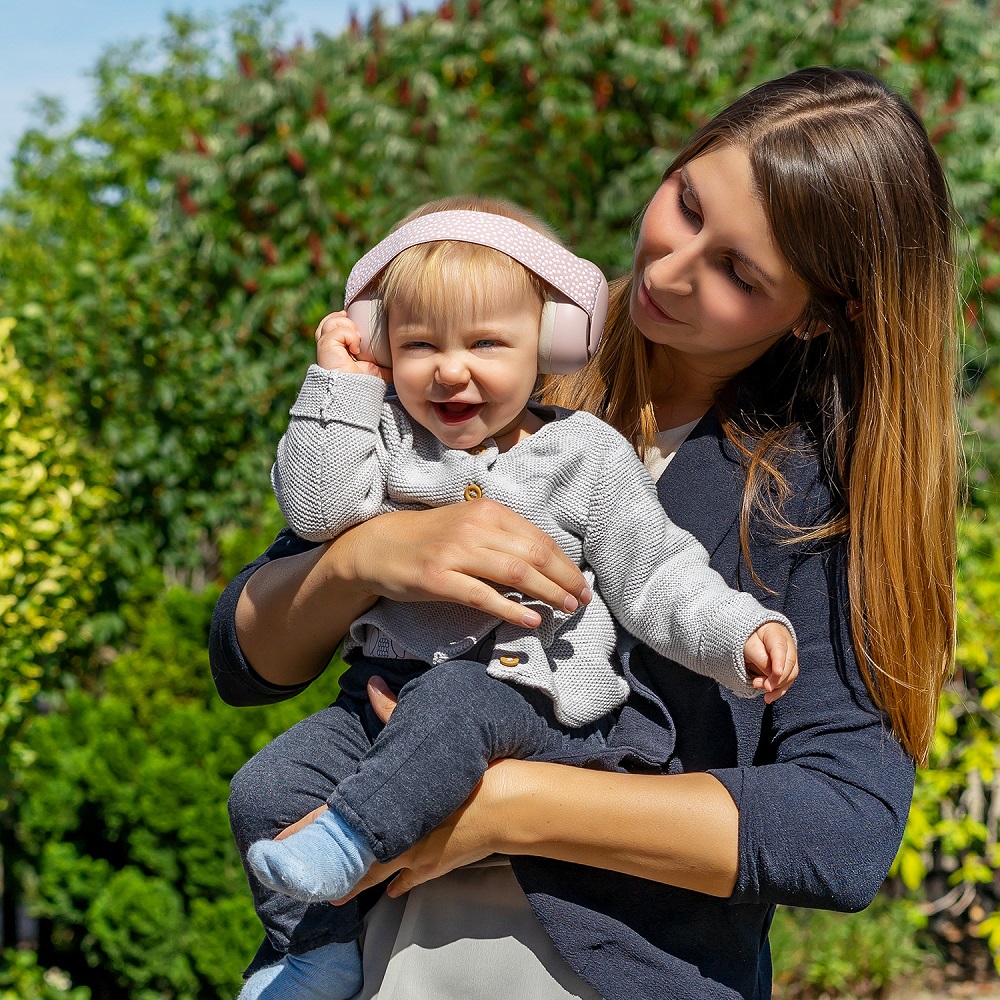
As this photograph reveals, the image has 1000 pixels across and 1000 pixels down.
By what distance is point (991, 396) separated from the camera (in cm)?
637

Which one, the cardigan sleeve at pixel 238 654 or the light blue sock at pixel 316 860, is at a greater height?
the cardigan sleeve at pixel 238 654

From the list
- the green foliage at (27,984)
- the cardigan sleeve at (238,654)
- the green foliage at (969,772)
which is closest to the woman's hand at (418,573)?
the cardigan sleeve at (238,654)

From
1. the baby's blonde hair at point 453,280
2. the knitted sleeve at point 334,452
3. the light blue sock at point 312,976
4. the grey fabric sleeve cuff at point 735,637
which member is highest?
the baby's blonde hair at point 453,280

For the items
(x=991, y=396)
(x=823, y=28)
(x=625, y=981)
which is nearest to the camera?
(x=625, y=981)

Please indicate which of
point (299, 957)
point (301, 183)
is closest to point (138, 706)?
point (301, 183)

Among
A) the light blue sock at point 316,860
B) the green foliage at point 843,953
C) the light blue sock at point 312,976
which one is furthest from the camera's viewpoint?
the green foliage at point 843,953

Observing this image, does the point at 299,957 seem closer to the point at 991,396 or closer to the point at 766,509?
the point at 766,509

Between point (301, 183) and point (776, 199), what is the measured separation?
394 cm

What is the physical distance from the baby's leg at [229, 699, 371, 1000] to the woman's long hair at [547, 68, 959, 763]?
0.70 meters

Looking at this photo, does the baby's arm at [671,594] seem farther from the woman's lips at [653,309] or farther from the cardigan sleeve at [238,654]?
the cardigan sleeve at [238,654]

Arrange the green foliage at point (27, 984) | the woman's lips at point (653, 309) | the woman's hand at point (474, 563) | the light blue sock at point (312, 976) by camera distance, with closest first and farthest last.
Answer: the woman's hand at point (474, 563) < the light blue sock at point (312, 976) < the woman's lips at point (653, 309) < the green foliage at point (27, 984)

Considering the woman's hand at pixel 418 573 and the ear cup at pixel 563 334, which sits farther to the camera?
the ear cup at pixel 563 334

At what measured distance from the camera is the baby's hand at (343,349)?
1705 mm

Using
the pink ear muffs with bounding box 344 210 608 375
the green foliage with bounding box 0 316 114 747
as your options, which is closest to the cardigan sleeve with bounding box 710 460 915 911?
the pink ear muffs with bounding box 344 210 608 375
